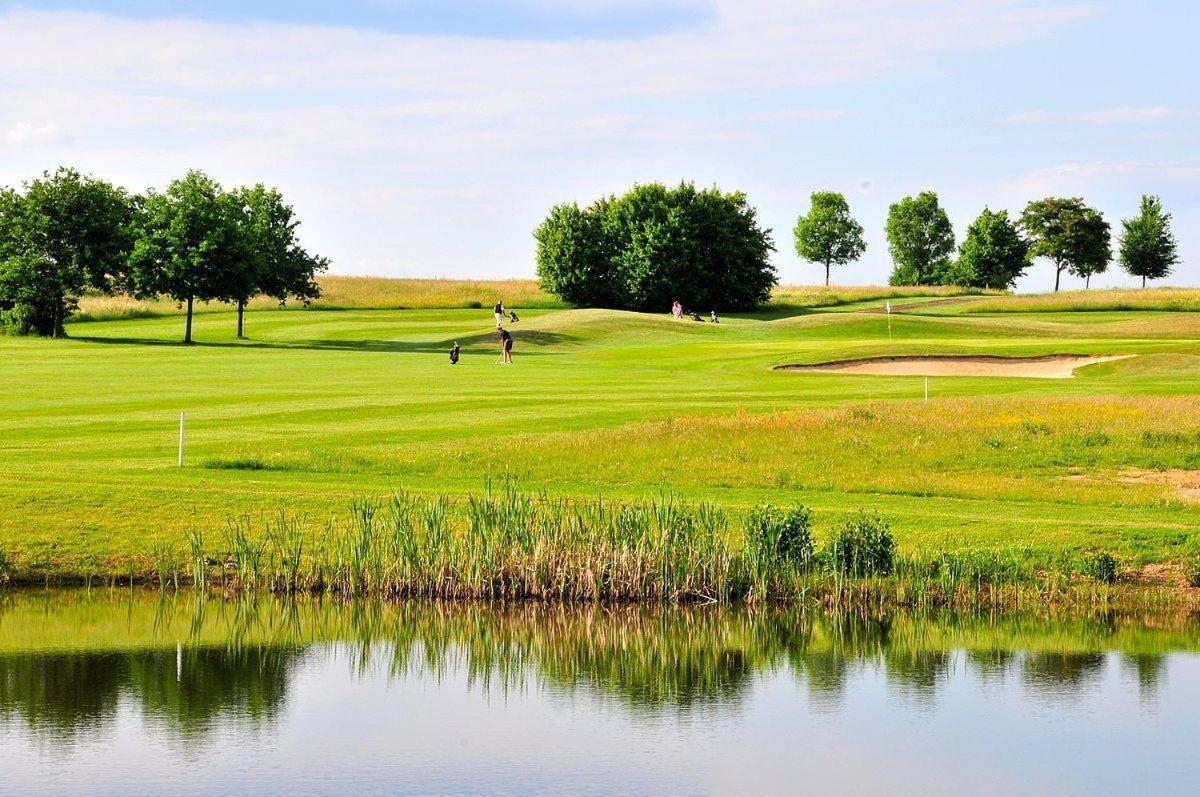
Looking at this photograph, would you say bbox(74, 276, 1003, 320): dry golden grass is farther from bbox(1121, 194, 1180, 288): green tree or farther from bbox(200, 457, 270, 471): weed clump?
bbox(200, 457, 270, 471): weed clump

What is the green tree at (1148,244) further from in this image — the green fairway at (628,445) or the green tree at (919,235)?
the green fairway at (628,445)

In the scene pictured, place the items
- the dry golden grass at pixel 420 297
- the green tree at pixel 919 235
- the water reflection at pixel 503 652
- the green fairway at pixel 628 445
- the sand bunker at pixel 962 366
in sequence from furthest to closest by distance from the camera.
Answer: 1. the green tree at pixel 919 235
2. the dry golden grass at pixel 420 297
3. the sand bunker at pixel 962 366
4. the green fairway at pixel 628 445
5. the water reflection at pixel 503 652

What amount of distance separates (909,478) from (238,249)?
65154 millimetres

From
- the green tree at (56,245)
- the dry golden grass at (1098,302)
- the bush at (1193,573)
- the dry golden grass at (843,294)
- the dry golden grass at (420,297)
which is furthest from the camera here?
the dry golden grass at (843,294)

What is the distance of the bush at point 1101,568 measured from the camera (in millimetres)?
25500

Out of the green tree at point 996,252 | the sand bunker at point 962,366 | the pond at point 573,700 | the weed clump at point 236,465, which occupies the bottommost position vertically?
the pond at point 573,700

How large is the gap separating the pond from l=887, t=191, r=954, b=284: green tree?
148301 mm

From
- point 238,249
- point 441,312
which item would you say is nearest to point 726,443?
point 238,249

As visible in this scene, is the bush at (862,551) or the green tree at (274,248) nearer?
the bush at (862,551)

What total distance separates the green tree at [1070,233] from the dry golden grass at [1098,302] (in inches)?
803

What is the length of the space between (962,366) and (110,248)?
55.5 meters

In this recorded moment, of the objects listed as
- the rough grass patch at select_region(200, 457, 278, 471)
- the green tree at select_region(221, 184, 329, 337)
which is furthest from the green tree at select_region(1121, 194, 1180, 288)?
the rough grass patch at select_region(200, 457, 278, 471)

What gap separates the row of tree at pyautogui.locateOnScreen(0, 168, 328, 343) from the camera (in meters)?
90.1

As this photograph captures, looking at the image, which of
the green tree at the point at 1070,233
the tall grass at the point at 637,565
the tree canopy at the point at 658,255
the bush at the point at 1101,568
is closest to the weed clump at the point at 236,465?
the tall grass at the point at 637,565
